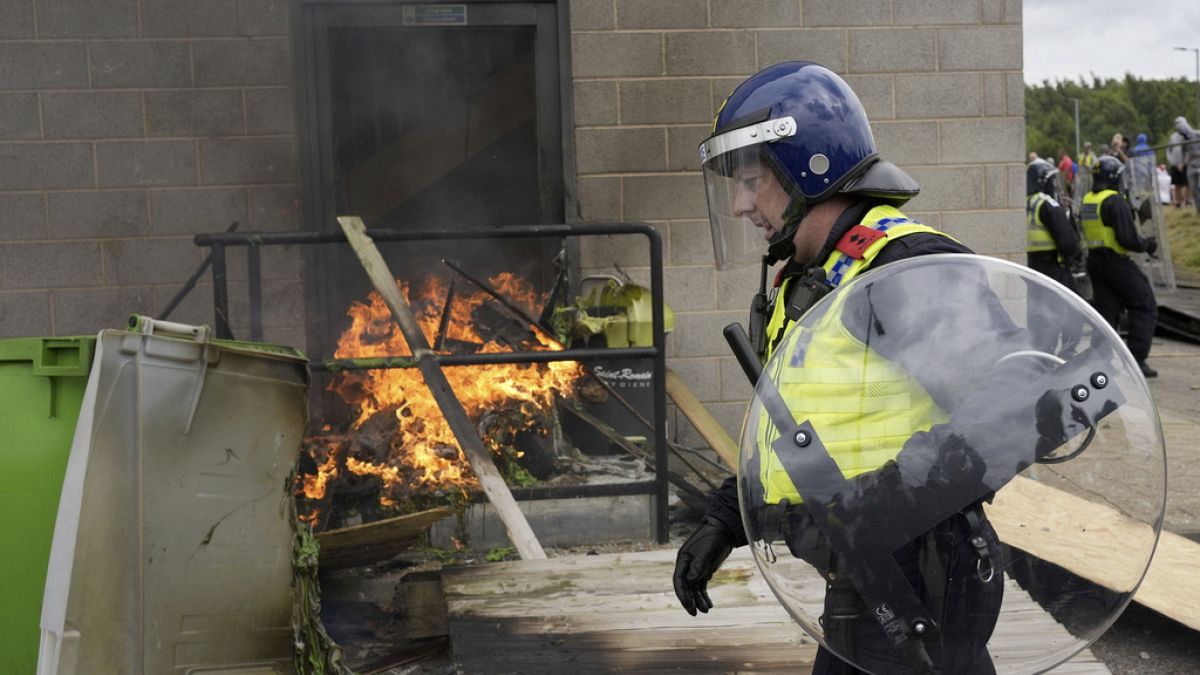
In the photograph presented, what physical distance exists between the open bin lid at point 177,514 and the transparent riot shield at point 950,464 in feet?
4.45

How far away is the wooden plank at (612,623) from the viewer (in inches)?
148

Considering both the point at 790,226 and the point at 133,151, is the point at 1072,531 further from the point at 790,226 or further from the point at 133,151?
the point at 133,151

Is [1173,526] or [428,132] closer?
[1173,526]

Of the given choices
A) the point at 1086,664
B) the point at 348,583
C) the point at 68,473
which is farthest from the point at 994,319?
the point at 348,583

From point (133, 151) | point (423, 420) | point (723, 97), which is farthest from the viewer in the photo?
point (723, 97)

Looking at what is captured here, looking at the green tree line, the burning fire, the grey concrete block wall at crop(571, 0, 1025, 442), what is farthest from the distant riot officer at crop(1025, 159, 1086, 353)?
the green tree line

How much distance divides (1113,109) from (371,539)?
71.1 m

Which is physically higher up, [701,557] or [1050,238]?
[1050,238]

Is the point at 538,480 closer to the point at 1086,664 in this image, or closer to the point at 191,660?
the point at 1086,664

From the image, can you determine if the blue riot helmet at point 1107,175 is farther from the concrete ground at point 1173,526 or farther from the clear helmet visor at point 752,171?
the clear helmet visor at point 752,171

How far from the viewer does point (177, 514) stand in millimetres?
2732

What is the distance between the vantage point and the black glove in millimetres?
2473

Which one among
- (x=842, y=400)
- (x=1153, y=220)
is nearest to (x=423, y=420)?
(x=842, y=400)

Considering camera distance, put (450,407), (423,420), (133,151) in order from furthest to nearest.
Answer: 1. (133,151)
2. (423,420)
3. (450,407)
